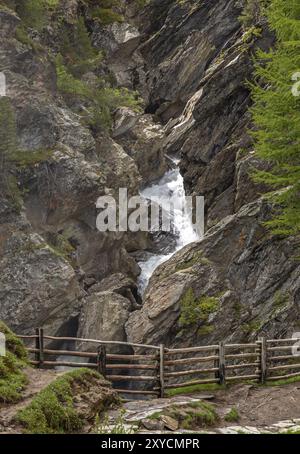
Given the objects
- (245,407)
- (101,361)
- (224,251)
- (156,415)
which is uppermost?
(224,251)

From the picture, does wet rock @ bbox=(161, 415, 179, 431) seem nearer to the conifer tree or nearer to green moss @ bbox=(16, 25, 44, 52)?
the conifer tree

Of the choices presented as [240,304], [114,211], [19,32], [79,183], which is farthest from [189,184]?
[19,32]

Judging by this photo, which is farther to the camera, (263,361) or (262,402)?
(263,361)

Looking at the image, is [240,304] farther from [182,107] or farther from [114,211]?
[182,107]

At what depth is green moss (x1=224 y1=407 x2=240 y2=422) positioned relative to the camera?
1246 cm

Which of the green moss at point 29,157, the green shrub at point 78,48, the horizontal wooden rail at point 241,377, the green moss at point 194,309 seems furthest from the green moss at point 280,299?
the green shrub at point 78,48

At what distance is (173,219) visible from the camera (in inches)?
1323

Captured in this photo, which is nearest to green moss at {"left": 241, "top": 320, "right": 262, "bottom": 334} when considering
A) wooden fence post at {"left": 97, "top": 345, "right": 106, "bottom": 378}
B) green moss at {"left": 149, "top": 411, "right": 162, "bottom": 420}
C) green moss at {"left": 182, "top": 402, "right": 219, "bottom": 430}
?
wooden fence post at {"left": 97, "top": 345, "right": 106, "bottom": 378}

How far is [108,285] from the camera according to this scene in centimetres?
2845

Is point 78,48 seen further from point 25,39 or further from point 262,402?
point 262,402

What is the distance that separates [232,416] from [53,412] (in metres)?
5.22

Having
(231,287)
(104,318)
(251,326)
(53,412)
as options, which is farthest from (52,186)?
(53,412)

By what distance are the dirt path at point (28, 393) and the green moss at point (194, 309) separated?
12855 millimetres

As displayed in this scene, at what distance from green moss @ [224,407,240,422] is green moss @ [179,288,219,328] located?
37.2 ft
